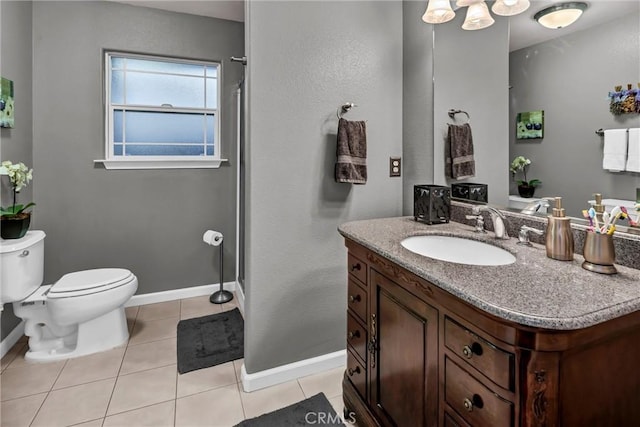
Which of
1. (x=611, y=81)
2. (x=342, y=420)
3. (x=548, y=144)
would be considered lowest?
(x=342, y=420)

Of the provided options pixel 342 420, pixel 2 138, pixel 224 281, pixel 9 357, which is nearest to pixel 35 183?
pixel 2 138

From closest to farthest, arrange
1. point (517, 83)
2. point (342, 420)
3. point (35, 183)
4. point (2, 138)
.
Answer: point (517, 83)
point (342, 420)
point (2, 138)
point (35, 183)

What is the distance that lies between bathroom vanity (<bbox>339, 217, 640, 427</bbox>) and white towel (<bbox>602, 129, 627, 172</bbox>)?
34cm

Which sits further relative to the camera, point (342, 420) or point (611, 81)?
point (342, 420)

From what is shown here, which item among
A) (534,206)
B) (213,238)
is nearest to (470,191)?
(534,206)

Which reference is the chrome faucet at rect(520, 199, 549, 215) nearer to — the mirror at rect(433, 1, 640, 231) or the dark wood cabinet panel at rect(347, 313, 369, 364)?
the mirror at rect(433, 1, 640, 231)

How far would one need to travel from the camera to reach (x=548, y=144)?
1349mm

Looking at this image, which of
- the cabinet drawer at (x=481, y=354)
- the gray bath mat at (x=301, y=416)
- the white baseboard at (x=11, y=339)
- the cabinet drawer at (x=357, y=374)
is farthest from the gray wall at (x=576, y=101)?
the white baseboard at (x=11, y=339)

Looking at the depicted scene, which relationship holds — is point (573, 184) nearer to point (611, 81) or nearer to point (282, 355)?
point (611, 81)

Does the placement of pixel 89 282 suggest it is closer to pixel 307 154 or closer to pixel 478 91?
pixel 307 154

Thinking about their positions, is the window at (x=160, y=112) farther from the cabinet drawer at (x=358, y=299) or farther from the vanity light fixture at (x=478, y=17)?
the vanity light fixture at (x=478, y=17)

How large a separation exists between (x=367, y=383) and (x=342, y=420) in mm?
362

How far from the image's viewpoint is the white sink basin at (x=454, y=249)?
136cm

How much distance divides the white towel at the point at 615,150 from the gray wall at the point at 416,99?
827 mm
